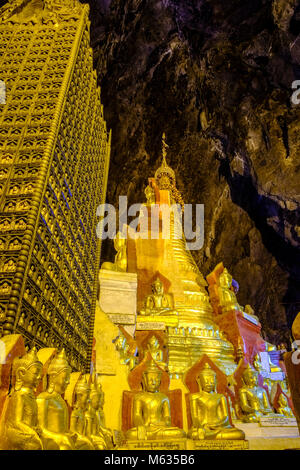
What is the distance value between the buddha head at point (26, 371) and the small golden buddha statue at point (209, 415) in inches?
103

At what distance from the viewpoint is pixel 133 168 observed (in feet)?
54.3

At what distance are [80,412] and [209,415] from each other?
2.22 metres

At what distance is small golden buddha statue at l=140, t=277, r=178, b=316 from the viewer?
28.3 feet

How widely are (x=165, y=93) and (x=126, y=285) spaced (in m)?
11.8

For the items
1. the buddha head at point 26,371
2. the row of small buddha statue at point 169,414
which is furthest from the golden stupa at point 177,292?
the buddha head at point 26,371

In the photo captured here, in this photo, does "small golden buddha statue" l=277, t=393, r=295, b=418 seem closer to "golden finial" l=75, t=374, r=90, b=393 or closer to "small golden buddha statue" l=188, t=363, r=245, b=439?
"small golden buddha statue" l=188, t=363, r=245, b=439

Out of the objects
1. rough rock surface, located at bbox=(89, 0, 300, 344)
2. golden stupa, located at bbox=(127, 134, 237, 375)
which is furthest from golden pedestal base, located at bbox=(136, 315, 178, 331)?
rough rock surface, located at bbox=(89, 0, 300, 344)

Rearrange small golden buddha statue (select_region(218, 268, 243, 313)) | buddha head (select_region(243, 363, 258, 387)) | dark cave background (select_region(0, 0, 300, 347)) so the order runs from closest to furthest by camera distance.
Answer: buddha head (select_region(243, 363, 258, 387))
small golden buddha statue (select_region(218, 268, 243, 313))
dark cave background (select_region(0, 0, 300, 347))

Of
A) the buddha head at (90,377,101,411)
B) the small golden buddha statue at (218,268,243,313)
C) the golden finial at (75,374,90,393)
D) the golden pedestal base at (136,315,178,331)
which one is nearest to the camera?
the golden finial at (75,374,90,393)

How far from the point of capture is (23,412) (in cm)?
220

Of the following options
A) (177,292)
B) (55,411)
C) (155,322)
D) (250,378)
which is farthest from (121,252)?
(55,411)

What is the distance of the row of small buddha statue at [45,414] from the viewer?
212 cm

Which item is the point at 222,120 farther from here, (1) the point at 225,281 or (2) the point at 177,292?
(2) the point at 177,292
